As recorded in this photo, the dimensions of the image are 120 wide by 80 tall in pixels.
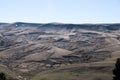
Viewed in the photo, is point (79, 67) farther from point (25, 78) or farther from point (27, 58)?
point (27, 58)

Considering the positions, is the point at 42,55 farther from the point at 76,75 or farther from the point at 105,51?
the point at 76,75

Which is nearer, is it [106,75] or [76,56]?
[106,75]

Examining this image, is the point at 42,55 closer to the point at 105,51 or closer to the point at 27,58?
the point at 27,58

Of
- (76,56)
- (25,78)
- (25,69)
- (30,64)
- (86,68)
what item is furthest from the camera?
(76,56)

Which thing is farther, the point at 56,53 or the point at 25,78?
the point at 56,53

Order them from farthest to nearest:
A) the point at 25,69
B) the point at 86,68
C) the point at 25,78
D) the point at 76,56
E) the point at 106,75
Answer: the point at 76,56
the point at 25,69
the point at 86,68
the point at 25,78
the point at 106,75

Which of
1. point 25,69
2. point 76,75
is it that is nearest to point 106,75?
point 76,75

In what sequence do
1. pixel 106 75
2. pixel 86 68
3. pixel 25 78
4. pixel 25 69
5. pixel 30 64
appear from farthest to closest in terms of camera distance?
pixel 30 64 → pixel 25 69 → pixel 86 68 → pixel 25 78 → pixel 106 75

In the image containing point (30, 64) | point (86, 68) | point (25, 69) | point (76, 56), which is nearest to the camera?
point (86, 68)

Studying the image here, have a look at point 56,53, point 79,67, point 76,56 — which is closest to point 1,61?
point 56,53
